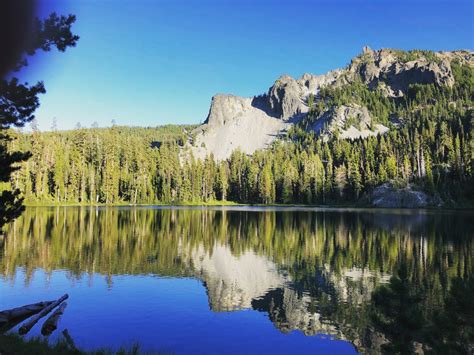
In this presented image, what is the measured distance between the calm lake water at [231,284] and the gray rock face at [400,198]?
90.1 m

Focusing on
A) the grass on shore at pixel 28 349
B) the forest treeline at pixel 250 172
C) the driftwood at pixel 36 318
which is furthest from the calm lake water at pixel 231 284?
the forest treeline at pixel 250 172

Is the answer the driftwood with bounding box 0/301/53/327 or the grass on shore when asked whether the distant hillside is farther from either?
the grass on shore

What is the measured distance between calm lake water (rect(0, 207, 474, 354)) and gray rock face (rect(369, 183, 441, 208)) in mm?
90066

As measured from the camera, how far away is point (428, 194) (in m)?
144

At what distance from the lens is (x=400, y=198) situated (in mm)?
143375

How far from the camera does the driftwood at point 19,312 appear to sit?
1842cm

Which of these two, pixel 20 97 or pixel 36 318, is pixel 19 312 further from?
pixel 20 97

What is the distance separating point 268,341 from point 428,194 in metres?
141

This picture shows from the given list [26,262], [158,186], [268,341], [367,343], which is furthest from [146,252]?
[158,186]

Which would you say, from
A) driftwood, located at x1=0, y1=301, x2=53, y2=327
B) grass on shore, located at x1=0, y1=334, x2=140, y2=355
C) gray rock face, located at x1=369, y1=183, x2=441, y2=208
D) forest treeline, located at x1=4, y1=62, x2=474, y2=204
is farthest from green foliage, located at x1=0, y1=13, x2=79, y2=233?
gray rock face, located at x1=369, y1=183, x2=441, y2=208

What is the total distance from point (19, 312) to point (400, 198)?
14266cm

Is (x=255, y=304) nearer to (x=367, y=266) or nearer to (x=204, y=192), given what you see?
(x=367, y=266)

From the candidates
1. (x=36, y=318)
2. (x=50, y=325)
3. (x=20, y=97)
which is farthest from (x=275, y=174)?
(x=20, y=97)

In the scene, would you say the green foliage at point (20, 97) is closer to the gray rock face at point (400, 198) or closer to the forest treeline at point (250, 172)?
the forest treeline at point (250, 172)
